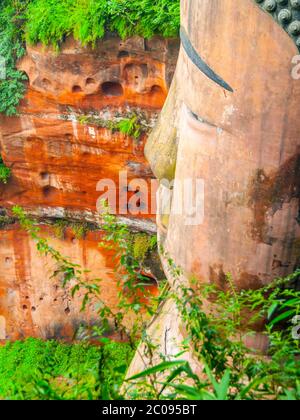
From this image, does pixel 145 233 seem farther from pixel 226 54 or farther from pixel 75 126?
pixel 226 54

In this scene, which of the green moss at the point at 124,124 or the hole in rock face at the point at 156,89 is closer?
the hole in rock face at the point at 156,89

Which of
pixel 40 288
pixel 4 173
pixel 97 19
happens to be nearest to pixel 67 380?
pixel 97 19

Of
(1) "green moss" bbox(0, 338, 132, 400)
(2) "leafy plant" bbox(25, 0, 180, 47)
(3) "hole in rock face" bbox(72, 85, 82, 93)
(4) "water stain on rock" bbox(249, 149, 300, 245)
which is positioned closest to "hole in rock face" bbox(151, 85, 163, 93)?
(2) "leafy plant" bbox(25, 0, 180, 47)

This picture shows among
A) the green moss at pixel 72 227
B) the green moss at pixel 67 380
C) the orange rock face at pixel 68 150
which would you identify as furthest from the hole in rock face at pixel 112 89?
the green moss at pixel 67 380

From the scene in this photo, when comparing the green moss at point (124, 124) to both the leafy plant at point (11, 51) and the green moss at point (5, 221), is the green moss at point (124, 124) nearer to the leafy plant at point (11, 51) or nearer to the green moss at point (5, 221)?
the leafy plant at point (11, 51)

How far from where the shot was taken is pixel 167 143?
192 inches

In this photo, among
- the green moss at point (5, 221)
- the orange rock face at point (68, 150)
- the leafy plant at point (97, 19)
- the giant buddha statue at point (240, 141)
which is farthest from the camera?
the green moss at point (5, 221)

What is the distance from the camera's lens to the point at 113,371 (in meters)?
2.63

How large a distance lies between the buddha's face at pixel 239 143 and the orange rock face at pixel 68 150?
3747mm

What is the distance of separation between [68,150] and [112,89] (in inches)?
43.3

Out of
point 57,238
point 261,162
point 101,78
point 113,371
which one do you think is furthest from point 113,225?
point 57,238

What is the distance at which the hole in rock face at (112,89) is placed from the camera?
27.1ft

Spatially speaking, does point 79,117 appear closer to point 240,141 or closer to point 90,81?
point 90,81

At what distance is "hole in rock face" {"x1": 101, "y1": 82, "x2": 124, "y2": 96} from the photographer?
8266mm
